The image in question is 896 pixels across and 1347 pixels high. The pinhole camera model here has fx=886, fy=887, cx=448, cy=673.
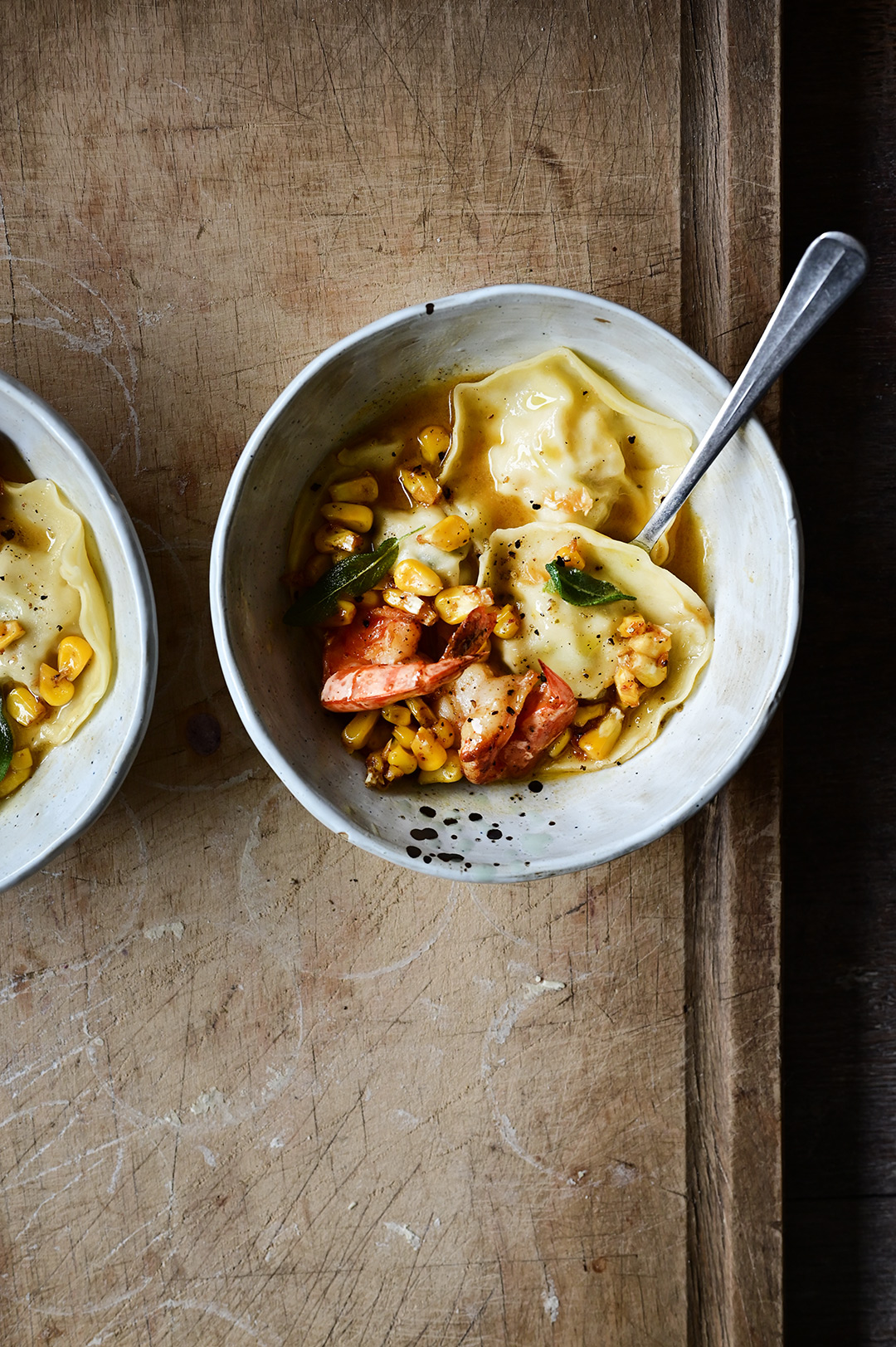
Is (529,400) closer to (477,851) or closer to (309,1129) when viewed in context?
(477,851)

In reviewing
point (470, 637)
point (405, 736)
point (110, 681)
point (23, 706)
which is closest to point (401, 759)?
point (405, 736)

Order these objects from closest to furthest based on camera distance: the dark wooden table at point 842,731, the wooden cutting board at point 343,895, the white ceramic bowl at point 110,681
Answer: the white ceramic bowl at point 110,681 < the wooden cutting board at point 343,895 < the dark wooden table at point 842,731

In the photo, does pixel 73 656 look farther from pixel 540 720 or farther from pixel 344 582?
pixel 540 720

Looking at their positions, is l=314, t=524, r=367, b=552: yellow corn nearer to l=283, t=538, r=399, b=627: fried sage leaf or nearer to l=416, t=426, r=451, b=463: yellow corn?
l=283, t=538, r=399, b=627: fried sage leaf

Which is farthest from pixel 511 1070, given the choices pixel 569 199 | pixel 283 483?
pixel 569 199

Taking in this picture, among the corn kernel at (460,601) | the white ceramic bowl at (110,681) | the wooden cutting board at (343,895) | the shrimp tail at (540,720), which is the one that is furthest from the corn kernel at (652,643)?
the white ceramic bowl at (110,681)

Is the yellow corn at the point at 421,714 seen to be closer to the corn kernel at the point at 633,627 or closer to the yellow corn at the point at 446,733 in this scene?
the yellow corn at the point at 446,733
